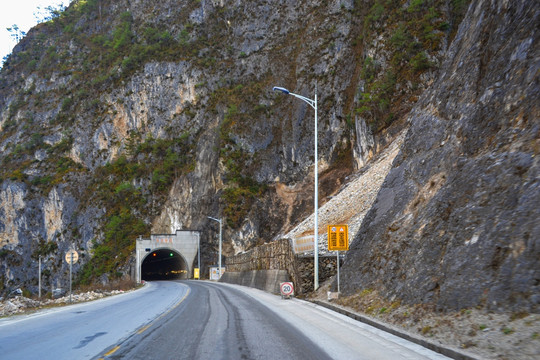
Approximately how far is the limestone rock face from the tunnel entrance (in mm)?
55253

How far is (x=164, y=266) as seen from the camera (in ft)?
277

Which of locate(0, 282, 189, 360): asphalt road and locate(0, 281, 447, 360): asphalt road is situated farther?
locate(0, 282, 189, 360): asphalt road

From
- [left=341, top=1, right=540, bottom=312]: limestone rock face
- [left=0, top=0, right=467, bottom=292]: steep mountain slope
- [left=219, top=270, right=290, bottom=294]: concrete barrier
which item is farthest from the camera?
[left=0, top=0, right=467, bottom=292]: steep mountain slope

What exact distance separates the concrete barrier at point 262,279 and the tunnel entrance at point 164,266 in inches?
1126

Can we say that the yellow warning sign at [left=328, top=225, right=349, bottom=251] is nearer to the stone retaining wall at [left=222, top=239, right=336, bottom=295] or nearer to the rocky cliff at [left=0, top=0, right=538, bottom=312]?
the rocky cliff at [left=0, top=0, right=538, bottom=312]

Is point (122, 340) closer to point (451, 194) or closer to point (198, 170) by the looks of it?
point (451, 194)

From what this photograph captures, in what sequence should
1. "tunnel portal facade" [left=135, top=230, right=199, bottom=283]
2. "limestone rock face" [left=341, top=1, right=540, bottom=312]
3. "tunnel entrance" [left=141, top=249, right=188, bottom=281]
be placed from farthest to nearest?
"tunnel entrance" [left=141, top=249, right=188, bottom=281], "tunnel portal facade" [left=135, top=230, right=199, bottom=283], "limestone rock face" [left=341, top=1, right=540, bottom=312]

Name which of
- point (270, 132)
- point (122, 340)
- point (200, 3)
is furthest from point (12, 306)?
point (200, 3)

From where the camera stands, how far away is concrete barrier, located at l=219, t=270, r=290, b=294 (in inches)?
950

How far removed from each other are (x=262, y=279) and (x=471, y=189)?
68.5 feet

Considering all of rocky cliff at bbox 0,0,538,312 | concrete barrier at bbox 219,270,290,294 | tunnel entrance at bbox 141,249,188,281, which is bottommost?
tunnel entrance at bbox 141,249,188,281

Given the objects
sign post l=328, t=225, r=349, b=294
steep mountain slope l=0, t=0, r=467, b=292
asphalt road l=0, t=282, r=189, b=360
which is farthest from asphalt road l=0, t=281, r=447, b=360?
steep mountain slope l=0, t=0, r=467, b=292

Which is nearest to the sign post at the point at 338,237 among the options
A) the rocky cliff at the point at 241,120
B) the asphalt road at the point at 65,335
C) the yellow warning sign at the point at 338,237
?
the yellow warning sign at the point at 338,237

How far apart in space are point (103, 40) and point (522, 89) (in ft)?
381
